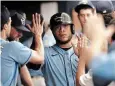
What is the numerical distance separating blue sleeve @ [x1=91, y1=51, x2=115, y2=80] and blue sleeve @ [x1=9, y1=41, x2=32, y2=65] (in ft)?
3.37

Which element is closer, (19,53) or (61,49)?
(19,53)

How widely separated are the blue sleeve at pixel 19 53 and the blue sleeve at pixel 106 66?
1.03 meters

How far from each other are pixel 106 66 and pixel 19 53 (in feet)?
3.62

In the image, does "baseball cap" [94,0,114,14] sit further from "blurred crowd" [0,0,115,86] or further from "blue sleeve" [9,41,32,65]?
"blue sleeve" [9,41,32,65]

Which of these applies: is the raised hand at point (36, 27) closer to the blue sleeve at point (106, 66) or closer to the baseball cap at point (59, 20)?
the baseball cap at point (59, 20)

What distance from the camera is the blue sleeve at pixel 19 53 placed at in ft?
8.63

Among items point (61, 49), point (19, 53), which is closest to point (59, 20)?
point (61, 49)

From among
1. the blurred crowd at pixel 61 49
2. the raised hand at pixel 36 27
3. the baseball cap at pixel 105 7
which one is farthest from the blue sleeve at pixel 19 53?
the baseball cap at pixel 105 7

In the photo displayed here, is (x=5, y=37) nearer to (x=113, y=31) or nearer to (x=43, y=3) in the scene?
(x=113, y=31)

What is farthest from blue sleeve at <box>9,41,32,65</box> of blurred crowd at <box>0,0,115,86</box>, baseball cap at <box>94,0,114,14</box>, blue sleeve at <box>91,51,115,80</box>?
blue sleeve at <box>91,51,115,80</box>

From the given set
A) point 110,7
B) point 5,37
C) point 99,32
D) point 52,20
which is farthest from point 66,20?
point 99,32

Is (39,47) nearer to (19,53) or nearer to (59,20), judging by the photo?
(19,53)

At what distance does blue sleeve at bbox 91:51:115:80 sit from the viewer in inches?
64.5

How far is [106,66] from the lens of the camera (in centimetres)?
164
